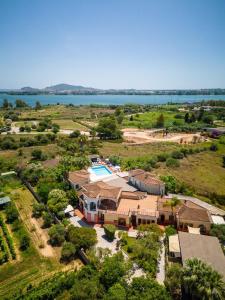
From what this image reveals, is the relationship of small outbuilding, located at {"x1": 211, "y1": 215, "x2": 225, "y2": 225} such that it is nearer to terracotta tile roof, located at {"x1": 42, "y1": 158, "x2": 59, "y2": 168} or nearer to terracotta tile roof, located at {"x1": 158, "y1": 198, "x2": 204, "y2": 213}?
terracotta tile roof, located at {"x1": 158, "y1": 198, "x2": 204, "y2": 213}

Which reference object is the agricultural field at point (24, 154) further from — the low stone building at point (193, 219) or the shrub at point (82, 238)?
the low stone building at point (193, 219)

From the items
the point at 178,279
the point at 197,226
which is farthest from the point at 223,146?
the point at 178,279

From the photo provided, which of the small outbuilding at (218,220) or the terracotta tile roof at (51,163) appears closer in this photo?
the small outbuilding at (218,220)

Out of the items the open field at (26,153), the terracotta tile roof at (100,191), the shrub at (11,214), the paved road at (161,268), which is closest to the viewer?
the paved road at (161,268)

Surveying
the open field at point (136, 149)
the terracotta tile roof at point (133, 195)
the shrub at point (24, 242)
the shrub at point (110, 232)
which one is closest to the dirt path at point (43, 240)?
the shrub at point (24, 242)

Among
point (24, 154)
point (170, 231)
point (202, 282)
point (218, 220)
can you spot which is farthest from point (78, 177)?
point (24, 154)

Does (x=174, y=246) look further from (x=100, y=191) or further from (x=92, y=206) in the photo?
(x=100, y=191)

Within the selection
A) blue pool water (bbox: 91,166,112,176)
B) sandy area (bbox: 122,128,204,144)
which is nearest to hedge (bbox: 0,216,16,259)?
blue pool water (bbox: 91,166,112,176)
